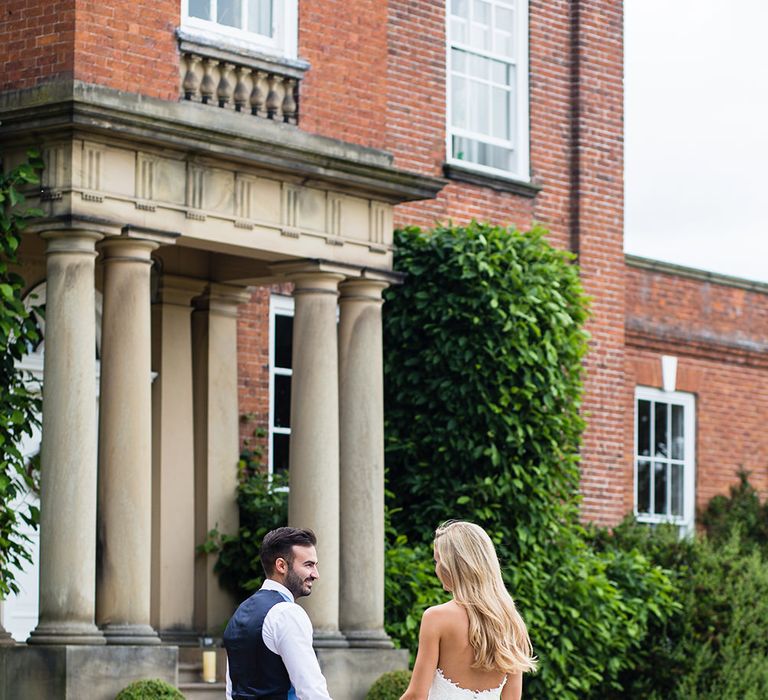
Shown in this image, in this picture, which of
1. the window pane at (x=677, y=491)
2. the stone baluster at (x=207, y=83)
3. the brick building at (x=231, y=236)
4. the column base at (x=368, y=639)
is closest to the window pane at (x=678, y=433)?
the window pane at (x=677, y=491)

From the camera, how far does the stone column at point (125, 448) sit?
11.9m

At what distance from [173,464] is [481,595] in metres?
7.73

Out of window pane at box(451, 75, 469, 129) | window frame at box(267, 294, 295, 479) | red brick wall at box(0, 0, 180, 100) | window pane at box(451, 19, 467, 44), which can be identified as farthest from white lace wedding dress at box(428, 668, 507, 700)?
window pane at box(451, 19, 467, 44)

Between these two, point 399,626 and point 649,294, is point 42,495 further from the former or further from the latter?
point 649,294

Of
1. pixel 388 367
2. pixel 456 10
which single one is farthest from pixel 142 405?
pixel 456 10

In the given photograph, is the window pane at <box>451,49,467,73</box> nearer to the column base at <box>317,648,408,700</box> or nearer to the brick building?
the brick building

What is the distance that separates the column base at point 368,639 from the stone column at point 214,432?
1358 millimetres

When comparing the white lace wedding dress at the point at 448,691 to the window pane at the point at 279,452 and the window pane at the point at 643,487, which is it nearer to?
the window pane at the point at 279,452

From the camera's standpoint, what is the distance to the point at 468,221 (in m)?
17.9

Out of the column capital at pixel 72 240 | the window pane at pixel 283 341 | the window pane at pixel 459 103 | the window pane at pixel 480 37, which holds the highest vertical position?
the window pane at pixel 480 37

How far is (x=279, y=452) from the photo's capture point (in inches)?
630

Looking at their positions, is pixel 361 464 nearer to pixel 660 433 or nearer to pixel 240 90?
pixel 240 90

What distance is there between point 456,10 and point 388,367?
4218 millimetres

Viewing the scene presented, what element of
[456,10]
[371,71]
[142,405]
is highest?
[456,10]
